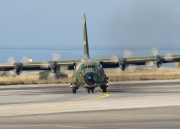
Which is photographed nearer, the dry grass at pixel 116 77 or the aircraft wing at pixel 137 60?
the aircraft wing at pixel 137 60

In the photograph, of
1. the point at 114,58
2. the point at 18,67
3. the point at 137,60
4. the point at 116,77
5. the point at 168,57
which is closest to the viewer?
the point at 168,57

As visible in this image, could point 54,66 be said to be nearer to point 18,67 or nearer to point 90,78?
point 18,67

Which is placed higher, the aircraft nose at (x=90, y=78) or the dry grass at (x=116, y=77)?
the aircraft nose at (x=90, y=78)

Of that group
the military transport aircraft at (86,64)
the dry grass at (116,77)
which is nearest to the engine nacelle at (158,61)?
the military transport aircraft at (86,64)

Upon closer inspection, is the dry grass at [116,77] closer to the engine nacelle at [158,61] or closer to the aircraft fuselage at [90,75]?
the engine nacelle at [158,61]

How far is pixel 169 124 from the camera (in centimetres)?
2645

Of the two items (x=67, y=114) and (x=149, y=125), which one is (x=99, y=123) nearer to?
(x=149, y=125)

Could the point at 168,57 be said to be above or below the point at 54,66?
above

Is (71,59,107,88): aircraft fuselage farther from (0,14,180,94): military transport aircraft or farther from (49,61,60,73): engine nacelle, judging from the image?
(49,61,60,73): engine nacelle

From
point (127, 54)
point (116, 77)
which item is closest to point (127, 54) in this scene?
point (127, 54)

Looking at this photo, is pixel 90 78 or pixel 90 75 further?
pixel 90 75

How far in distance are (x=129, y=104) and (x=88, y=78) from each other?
16388 mm

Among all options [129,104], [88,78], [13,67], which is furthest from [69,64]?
[129,104]

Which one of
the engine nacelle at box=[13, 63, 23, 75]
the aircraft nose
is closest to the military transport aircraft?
the engine nacelle at box=[13, 63, 23, 75]
